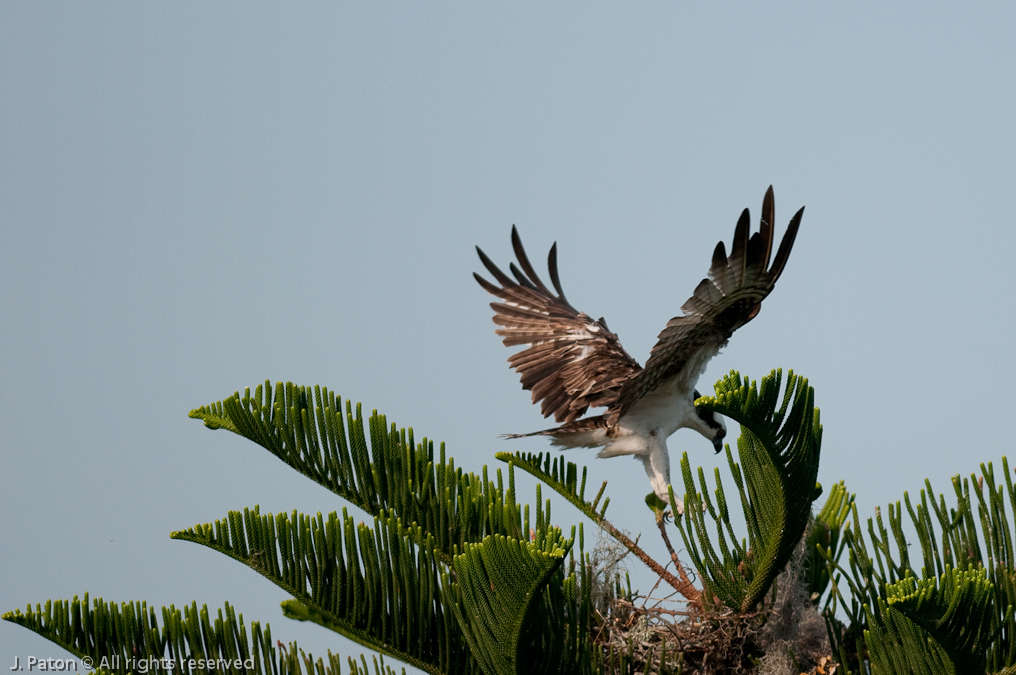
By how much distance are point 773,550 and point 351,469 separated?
2.20 m

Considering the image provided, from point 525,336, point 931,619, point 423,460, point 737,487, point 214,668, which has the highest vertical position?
point 525,336

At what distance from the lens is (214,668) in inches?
230

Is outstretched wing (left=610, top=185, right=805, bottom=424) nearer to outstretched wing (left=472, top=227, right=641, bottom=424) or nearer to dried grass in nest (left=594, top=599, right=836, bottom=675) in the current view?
outstretched wing (left=472, top=227, right=641, bottom=424)

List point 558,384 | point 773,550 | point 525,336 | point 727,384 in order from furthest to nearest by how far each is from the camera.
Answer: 1. point 525,336
2. point 558,384
3. point 773,550
4. point 727,384

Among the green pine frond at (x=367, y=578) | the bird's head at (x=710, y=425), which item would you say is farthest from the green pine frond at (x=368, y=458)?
the bird's head at (x=710, y=425)

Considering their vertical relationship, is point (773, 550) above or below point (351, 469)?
below

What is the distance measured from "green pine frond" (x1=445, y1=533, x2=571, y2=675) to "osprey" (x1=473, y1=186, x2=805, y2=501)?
1628 millimetres

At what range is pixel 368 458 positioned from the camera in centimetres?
612

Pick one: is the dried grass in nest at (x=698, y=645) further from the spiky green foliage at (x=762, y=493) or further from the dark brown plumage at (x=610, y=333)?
the dark brown plumage at (x=610, y=333)

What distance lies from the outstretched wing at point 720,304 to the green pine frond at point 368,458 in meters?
1.15

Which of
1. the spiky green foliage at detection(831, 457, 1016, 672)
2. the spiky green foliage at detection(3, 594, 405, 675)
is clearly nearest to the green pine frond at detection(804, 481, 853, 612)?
the spiky green foliage at detection(831, 457, 1016, 672)

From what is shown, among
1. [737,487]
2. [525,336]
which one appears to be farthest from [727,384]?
[525,336]

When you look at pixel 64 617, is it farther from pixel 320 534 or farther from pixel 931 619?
pixel 931 619

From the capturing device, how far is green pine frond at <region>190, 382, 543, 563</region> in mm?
6074
